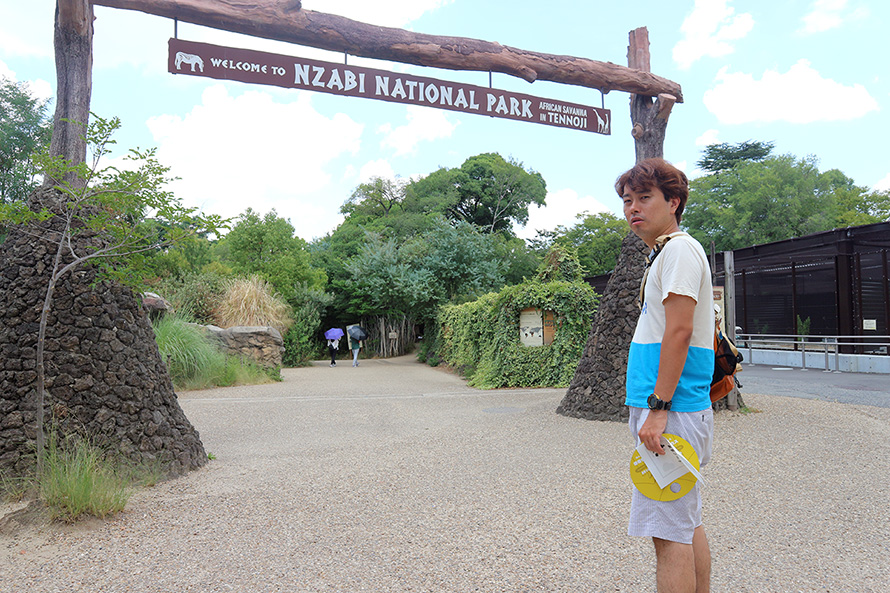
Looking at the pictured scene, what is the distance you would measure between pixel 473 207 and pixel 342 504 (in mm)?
40814

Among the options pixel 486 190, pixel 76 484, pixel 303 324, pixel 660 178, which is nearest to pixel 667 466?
pixel 660 178

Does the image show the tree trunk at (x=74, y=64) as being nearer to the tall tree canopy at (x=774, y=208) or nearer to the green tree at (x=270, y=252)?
the green tree at (x=270, y=252)

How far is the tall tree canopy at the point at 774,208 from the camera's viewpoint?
27750 mm

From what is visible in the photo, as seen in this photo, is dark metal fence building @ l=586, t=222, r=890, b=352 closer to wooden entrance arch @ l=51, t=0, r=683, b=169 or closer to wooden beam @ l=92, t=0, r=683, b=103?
wooden entrance arch @ l=51, t=0, r=683, b=169

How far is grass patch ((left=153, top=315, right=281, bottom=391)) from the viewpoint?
11.4m

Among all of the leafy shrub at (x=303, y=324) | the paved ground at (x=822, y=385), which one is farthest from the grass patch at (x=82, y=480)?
the leafy shrub at (x=303, y=324)

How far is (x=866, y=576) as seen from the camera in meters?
2.85

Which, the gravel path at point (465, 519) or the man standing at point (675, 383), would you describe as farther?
the gravel path at point (465, 519)

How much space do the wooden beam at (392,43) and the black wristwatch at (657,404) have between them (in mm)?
5615

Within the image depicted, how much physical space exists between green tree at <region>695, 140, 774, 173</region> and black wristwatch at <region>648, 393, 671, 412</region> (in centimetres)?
4205

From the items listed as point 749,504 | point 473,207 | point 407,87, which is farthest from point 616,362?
point 473,207

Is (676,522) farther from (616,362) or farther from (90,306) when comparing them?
(616,362)

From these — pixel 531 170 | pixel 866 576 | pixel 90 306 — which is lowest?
pixel 866 576

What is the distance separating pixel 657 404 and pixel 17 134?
32479mm
